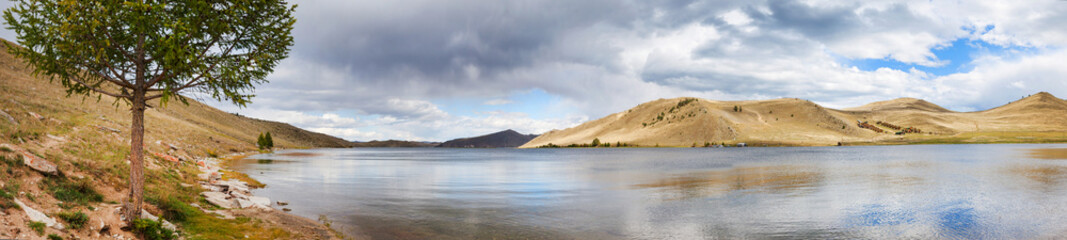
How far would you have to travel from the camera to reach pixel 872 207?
103ft

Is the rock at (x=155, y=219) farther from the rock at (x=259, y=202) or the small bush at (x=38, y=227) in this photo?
the rock at (x=259, y=202)

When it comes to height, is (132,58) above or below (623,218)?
above

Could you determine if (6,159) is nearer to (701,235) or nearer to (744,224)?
(701,235)

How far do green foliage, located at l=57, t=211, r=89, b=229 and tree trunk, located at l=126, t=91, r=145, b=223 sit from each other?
4.15ft

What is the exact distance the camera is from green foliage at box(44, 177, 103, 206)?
16906mm

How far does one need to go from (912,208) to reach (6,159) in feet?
148

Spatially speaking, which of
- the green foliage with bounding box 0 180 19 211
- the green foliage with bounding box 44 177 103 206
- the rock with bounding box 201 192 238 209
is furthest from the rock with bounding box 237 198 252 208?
the green foliage with bounding box 0 180 19 211

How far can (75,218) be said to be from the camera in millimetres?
15094

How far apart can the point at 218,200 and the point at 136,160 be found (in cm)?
1053

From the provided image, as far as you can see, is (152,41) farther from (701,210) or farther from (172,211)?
(701,210)

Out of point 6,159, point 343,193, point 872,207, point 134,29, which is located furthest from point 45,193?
point 872,207

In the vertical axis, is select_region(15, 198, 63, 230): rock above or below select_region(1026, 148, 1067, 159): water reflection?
below

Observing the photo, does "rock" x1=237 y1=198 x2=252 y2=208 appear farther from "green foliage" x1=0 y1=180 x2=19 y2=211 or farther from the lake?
"green foliage" x1=0 y1=180 x2=19 y2=211

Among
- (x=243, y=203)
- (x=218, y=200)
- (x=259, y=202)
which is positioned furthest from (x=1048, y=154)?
(x=218, y=200)
